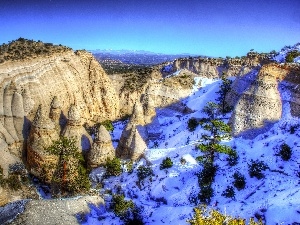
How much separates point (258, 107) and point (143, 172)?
44.9ft

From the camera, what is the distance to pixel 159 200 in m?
30.6

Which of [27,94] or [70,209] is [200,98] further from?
[70,209]

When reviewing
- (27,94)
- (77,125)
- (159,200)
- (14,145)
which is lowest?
(159,200)

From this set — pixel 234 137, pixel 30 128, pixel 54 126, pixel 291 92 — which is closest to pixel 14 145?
pixel 30 128

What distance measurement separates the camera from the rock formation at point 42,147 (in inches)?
1315

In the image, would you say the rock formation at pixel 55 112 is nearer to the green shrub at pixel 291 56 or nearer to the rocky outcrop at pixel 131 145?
the rocky outcrop at pixel 131 145

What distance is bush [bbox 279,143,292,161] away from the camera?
2828 centimetres

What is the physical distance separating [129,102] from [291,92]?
30940 mm

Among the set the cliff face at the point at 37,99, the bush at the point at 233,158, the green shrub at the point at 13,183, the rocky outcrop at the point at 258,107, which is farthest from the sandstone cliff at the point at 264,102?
the green shrub at the point at 13,183

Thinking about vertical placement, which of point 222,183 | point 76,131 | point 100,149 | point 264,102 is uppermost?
point 264,102

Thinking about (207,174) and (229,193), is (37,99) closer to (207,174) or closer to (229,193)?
(207,174)

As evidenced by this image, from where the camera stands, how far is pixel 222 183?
2909 centimetres

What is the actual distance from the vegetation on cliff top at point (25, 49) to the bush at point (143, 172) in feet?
A: 67.2

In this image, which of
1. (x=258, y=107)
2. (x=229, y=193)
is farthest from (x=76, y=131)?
(x=258, y=107)
